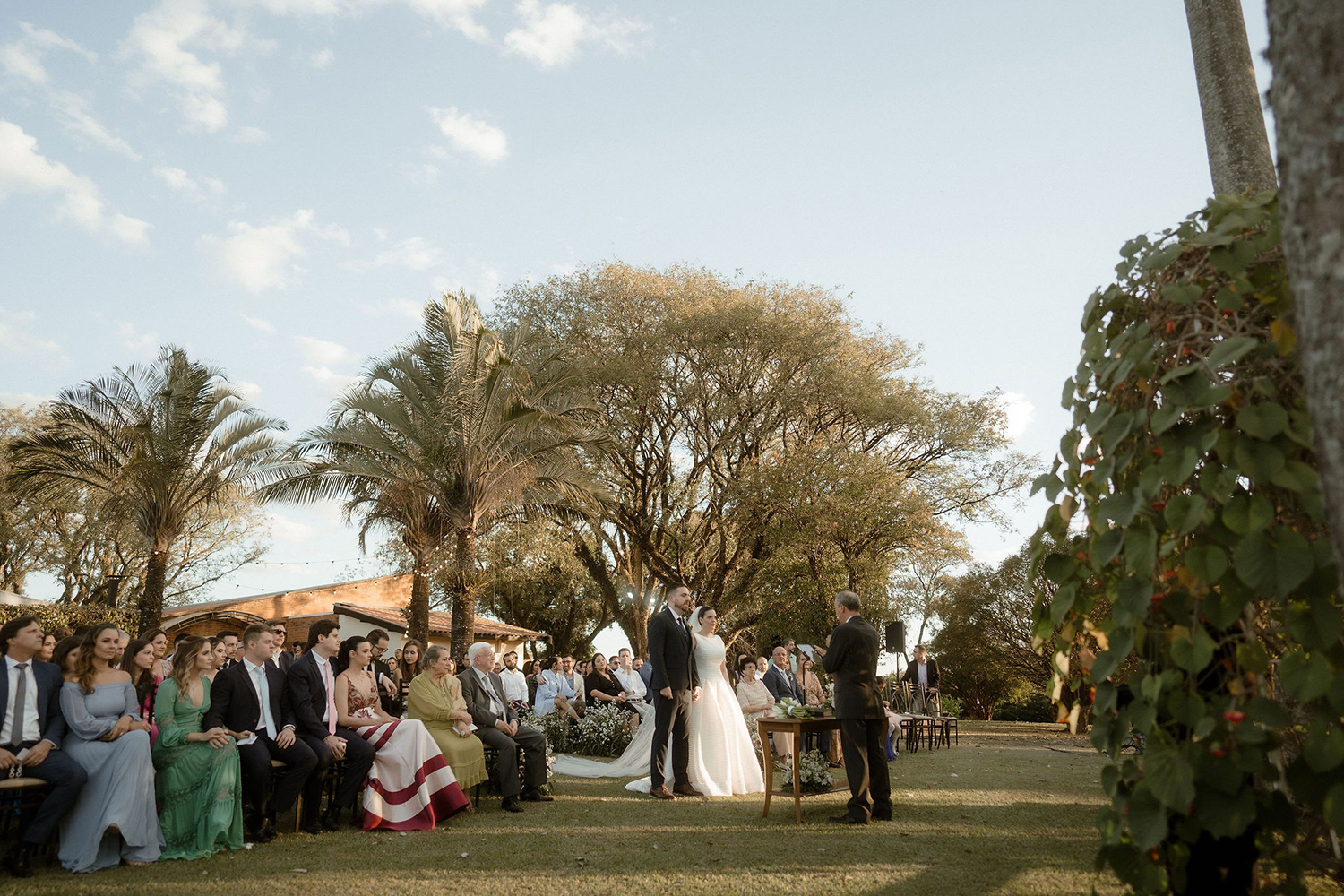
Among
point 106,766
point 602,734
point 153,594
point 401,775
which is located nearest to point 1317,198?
point 106,766

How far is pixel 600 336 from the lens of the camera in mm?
24000

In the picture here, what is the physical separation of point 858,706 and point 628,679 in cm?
965

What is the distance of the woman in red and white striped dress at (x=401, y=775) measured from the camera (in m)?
7.25

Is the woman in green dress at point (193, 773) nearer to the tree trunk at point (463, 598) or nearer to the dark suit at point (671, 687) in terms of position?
the dark suit at point (671, 687)

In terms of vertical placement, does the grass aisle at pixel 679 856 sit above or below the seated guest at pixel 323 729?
below

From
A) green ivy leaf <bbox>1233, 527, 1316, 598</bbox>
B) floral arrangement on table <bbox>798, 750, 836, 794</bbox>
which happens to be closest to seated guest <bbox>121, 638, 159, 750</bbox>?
floral arrangement on table <bbox>798, 750, 836, 794</bbox>

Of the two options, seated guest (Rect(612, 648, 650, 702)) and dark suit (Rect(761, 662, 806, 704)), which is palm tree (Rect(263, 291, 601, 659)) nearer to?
seated guest (Rect(612, 648, 650, 702))

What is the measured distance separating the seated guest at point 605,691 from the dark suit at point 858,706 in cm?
804

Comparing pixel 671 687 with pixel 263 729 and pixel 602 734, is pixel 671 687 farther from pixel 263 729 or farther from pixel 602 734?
pixel 602 734

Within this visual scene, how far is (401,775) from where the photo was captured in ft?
24.2

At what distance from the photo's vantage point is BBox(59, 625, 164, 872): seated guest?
5738 mm

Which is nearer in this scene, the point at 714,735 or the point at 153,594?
the point at 714,735

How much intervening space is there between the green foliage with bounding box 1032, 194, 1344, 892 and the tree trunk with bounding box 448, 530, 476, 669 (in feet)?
42.7

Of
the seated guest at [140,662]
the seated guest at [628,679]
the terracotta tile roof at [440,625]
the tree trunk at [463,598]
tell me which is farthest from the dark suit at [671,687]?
the terracotta tile roof at [440,625]
